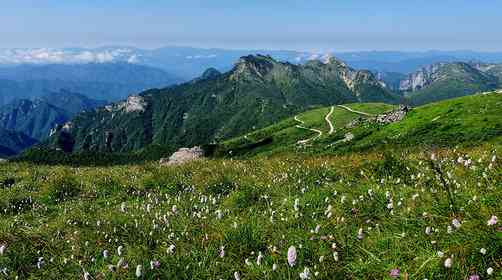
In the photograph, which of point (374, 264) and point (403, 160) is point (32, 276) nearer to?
point (374, 264)

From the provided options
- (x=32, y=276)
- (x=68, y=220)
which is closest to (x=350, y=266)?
(x=32, y=276)

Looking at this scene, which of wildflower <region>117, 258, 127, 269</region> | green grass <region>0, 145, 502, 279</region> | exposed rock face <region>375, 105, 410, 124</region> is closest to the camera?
green grass <region>0, 145, 502, 279</region>

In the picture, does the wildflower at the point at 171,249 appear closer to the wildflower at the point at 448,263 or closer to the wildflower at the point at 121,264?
the wildflower at the point at 121,264

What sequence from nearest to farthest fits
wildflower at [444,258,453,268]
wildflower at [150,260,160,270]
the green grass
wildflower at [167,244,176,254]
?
wildflower at [444,258,453,268]
the green grass
wildflower at [150,260,160,270]
wildflower at [167,244,176,254]

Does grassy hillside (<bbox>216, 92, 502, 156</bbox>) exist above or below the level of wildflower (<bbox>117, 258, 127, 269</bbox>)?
below

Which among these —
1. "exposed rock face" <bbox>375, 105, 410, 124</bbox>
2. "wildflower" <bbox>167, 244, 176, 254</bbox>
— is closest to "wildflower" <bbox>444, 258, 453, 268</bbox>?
"wildflower" <bbox>167, 244, 176, 254</bbox>

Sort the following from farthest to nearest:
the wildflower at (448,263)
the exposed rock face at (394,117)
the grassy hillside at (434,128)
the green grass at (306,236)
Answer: the exposed rock face at (394,117) < the grassy hillside at (434,128) < the green grass at (306,236) < the wildflower at (448,263)

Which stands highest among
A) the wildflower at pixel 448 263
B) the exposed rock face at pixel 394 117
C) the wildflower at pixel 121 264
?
the wildflower at pixel 448 263

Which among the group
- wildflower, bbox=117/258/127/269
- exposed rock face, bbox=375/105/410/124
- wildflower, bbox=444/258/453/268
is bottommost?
exposed rock face, bbox=375/105/410/124

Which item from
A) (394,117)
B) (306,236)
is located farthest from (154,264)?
(394,117)

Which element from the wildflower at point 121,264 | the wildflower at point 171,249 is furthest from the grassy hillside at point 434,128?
the wildflower at point 121,264

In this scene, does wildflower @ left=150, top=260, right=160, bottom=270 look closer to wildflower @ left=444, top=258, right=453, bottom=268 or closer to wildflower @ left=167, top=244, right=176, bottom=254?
wildflower @ left=167, top=244, right=176, bottom=254

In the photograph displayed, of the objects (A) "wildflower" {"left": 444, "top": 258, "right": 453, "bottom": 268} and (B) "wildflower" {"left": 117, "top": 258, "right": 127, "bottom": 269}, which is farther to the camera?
(B) "wildflower" {"left": 117, "top": 258, "right": 127, "bottom": 269}

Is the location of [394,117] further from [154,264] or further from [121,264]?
[154,264]
